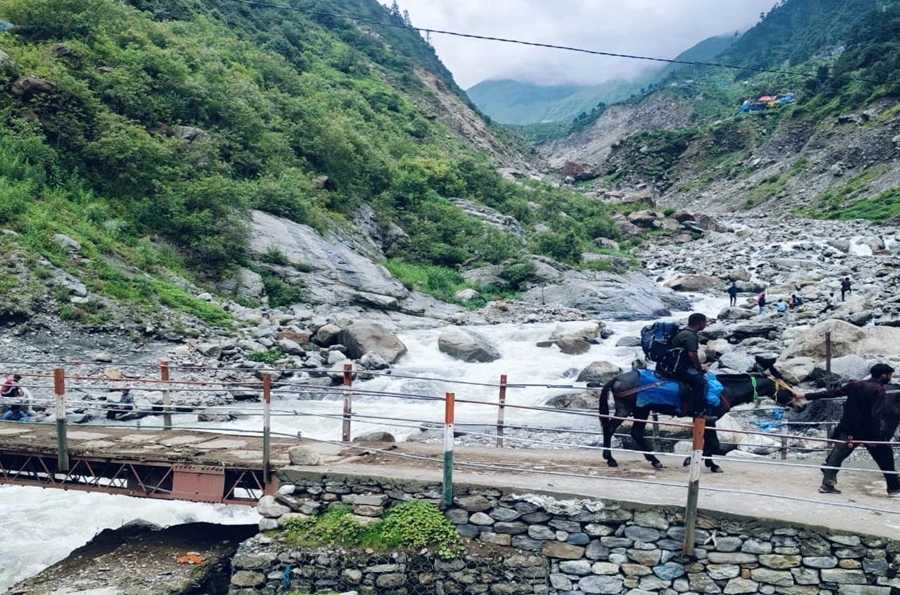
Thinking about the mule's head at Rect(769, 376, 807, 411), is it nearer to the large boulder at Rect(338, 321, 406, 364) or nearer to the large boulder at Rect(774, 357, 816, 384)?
the large boulder at Rect(774, 357, 816, 384)

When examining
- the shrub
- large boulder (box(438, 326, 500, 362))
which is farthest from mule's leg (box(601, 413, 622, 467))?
large boulder (box(438, 326, 500, 362))

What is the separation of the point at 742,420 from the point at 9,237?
732 inches

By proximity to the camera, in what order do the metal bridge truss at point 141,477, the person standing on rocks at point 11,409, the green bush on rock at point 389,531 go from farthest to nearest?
the person standing on rocks at point 11,409
the metal bridge truss at point 141,477
the green bush on rock at point 389,531

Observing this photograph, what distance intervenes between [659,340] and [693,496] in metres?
2.28

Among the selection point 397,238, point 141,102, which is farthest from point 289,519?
point 397,238

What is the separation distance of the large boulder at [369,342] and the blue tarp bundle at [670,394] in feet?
39.2

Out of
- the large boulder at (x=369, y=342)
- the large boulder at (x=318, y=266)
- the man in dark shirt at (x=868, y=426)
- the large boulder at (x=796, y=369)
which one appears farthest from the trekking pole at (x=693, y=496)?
the large boulder at (x=318, y=266)

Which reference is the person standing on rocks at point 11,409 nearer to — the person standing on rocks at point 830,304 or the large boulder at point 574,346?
the large boulder at point 574,346

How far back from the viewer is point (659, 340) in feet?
25.6

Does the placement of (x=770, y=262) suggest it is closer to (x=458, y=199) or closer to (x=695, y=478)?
(x=458, y=199)

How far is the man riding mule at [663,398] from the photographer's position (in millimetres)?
7750

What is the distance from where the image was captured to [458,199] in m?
42.0

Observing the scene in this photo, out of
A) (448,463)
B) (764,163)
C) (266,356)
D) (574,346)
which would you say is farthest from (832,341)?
(764,163)

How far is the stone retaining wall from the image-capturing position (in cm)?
574
